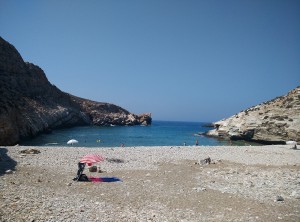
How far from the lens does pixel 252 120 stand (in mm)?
64125

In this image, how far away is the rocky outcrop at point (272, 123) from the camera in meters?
56.2

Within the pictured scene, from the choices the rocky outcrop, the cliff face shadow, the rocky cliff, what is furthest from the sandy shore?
the rocky outcrop

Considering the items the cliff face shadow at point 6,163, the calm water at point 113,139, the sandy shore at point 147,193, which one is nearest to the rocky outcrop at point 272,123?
the calm water at point 113,139

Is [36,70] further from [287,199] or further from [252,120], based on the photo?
[287,199]

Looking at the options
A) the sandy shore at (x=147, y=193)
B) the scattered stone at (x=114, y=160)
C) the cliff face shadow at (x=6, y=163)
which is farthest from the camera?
the scattered stone at (x=114, y=160)

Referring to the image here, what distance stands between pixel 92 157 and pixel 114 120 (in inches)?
5357

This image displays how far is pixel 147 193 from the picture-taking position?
14281mm

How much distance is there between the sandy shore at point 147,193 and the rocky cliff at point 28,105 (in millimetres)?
26731

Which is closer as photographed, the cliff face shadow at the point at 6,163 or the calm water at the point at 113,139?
the cliff face shadow at the point at 6,163

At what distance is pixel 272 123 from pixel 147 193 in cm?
5298

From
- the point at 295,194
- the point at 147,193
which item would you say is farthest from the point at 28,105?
the point at 295,194

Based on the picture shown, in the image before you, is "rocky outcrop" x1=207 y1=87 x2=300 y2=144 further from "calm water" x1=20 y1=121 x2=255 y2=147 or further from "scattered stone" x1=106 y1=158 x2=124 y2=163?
"scattered stone" x1=106 y1=158 x2=124 y2=163

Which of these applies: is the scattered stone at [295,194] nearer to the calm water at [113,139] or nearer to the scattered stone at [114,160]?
the scattered stone at [114,160]

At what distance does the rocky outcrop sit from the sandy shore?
39941 mm
